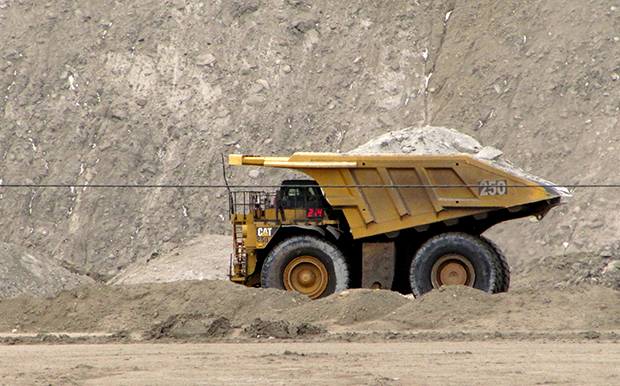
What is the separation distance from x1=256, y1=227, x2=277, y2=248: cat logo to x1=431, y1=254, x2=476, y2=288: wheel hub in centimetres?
279

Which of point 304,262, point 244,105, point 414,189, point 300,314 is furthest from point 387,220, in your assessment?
point 244,105

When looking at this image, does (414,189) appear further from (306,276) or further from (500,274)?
(306,276)

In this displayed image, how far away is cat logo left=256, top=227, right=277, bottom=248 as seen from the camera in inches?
536

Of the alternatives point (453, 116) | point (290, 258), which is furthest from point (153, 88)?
point (290, 258)

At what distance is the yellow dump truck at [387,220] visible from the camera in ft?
43.1

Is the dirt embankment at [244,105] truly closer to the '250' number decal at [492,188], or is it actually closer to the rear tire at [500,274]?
the rear tire at [500,274]

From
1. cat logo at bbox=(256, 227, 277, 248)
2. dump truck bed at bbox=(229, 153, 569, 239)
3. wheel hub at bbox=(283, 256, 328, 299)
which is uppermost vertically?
dump truck bed at bbox=(229, 153, 569, 239)

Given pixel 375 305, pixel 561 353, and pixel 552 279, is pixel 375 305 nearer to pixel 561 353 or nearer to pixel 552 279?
pixel 561 353

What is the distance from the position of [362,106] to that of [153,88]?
21.8 ft

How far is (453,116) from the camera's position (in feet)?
77.9

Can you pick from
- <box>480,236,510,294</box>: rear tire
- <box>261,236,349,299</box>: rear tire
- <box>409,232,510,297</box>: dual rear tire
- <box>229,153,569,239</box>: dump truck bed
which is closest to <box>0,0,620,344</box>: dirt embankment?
<box>480,236,510,294</box>: rear tire

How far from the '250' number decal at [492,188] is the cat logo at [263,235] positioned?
3.52 metres

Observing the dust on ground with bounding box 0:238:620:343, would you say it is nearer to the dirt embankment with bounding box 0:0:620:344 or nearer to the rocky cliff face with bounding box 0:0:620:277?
the dirt embankment with bounding box 0:0:620:344

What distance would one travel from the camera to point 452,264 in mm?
13422
